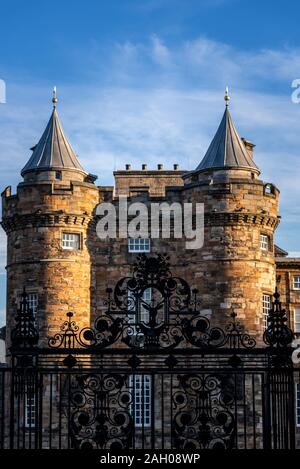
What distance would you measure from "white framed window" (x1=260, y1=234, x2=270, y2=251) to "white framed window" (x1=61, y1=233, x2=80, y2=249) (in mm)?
7558

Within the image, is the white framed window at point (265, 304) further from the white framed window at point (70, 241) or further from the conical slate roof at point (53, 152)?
the conical slate roof at point (53, 152)

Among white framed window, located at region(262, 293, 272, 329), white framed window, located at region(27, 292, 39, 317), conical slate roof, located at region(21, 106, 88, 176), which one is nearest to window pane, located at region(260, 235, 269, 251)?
white framed window, located at region(262, 293, 272, 329)

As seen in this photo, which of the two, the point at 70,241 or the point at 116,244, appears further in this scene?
the point at 116,244

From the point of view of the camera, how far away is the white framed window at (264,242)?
1574 inches

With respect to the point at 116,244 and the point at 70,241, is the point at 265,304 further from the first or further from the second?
the point at 70,241

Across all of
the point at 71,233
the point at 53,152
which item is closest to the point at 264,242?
the point at 71,233

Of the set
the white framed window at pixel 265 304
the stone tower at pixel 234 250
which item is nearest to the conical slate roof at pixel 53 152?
the stone tower at pixel 234 250

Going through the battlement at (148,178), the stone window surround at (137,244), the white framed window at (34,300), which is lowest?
the white framed window at (34,300)

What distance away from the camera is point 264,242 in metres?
40.2

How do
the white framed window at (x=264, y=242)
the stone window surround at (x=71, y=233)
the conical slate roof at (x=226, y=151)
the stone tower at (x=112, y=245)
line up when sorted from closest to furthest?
1. the stone tower at (x=112, y=245)
2. the stone window surround at (x=71, y=233)
3. the white framed window at (x=264, y=242)
4. the conical slate roof at (x=226, y=151)

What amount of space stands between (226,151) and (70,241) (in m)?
7.69

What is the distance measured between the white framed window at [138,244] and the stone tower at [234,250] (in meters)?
2.15

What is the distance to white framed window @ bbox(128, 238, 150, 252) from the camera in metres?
40.4
